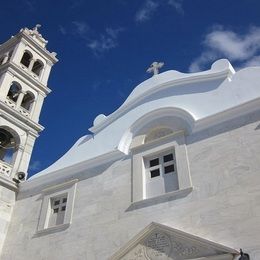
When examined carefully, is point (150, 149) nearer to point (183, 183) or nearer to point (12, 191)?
point (183, 183)

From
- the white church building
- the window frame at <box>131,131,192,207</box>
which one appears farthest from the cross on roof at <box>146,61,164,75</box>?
the window frame at <box>131,131,192,207</box>

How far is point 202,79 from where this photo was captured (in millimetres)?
10953

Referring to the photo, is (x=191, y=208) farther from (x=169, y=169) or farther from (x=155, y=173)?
(x=155, y=173)

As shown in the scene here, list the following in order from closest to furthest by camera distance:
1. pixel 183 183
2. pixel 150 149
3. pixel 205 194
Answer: pixel 205 194 < pixel 183 183 < pixel 150 149

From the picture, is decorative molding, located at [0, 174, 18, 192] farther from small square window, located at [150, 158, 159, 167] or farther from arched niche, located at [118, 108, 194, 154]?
small square window, located at [150, 158, 159, 167]

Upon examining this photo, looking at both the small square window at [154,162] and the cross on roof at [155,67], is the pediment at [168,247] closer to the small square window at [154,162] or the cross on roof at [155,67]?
the small square window at [154,162]

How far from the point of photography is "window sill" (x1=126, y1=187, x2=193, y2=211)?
8.87 metres

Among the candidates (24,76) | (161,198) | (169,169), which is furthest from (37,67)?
(161,198)

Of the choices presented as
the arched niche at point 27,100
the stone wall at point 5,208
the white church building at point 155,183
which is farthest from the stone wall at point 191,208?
the arched niche at point 27,100

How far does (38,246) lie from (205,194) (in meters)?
5.69

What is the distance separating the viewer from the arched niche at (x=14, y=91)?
16.2 m

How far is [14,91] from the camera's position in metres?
16.5

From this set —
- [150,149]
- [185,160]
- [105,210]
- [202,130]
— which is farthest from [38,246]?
[202,130]

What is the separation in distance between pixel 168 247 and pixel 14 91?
453 inches
